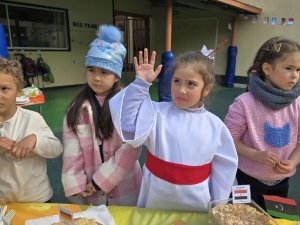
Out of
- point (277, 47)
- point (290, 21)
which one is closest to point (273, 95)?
point (277, 47)

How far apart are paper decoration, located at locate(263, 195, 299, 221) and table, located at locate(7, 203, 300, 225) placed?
0.02 metres

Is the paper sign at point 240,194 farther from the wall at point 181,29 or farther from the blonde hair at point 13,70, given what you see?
the wall at point 181,29

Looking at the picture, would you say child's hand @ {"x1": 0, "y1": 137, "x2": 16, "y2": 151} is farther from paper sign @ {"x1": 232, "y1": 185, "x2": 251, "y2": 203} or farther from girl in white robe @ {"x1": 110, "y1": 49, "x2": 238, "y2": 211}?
paper sign @ {"x1": 232, "y1": 185, "x2": 251, "y2": 203}

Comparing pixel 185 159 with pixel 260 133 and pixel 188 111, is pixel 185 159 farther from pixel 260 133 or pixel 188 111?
pixel 260 133

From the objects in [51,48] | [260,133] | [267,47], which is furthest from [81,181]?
[51,48]

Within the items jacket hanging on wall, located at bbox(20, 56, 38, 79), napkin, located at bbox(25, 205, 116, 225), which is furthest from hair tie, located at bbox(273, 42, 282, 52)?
jacket hanging on wall, located at bbox(20, 56, 38, 79)

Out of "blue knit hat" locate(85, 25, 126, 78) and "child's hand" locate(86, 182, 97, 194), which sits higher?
"blue knit hat" locate(85, 25, 126, 78)

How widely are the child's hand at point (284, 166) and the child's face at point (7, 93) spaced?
3.86 ft

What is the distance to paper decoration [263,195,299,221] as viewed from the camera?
91cm

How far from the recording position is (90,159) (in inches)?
47.5

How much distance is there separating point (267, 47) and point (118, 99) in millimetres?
822

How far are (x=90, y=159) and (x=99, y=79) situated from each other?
1.24 feet

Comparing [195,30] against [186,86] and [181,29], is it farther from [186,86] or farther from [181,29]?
[186,86]

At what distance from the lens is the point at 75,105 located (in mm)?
1167
